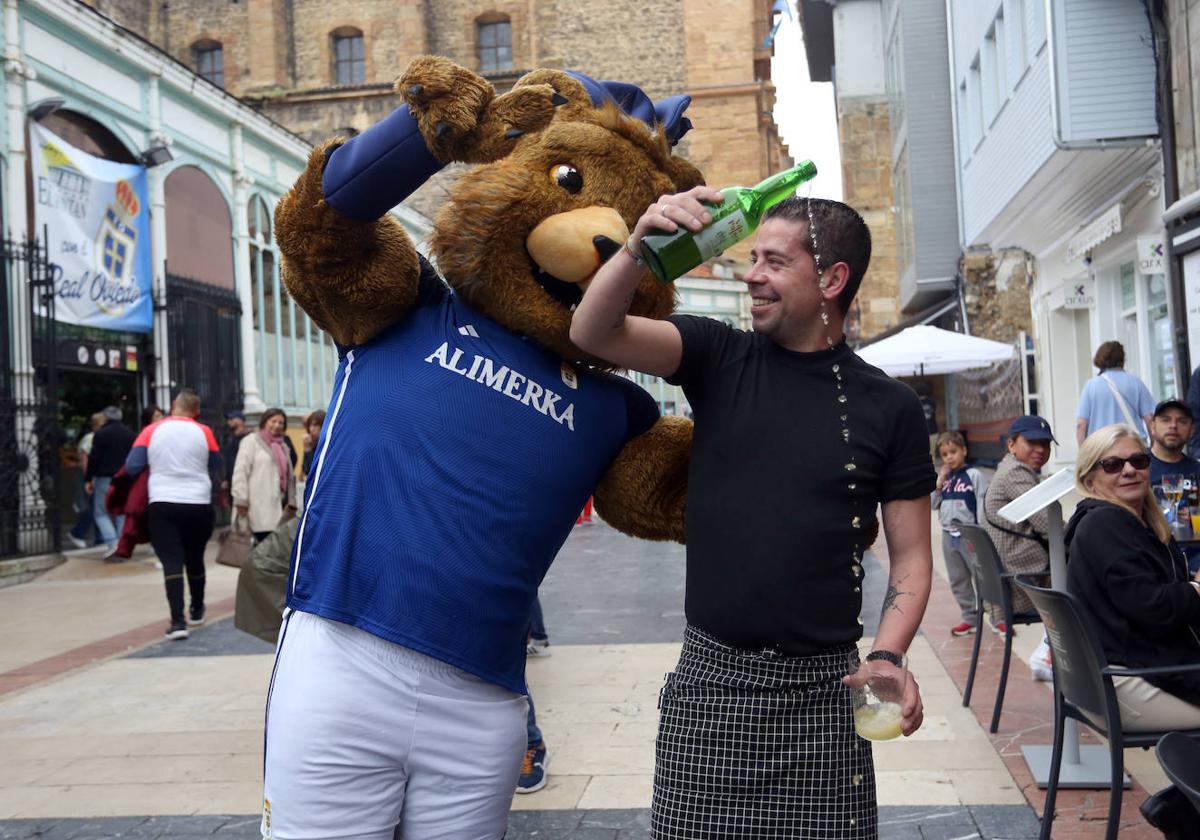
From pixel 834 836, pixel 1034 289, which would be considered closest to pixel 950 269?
pixel 1034 289

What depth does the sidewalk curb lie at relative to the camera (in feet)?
24.3

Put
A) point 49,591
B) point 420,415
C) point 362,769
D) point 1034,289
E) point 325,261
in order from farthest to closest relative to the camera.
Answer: point 1034,289, point 49,591, point 325,261, point 420,415, point 362,769

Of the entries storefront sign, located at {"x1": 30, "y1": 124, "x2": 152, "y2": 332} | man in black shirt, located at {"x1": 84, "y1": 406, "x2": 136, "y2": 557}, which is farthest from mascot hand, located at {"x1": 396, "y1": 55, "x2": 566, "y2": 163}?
storefront sign, located at {"x1": 30, "y1": 124, "x2": 152, "y2": 332}

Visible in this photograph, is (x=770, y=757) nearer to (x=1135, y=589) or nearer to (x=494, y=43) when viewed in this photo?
(x=1135, y=589)

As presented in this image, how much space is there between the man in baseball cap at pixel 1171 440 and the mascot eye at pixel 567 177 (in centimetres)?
522

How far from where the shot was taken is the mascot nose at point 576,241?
243 cm

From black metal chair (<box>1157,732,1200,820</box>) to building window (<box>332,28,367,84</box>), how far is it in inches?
1568

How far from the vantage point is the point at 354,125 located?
124 feet

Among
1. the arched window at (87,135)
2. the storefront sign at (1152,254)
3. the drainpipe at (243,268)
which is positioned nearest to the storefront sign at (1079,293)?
the storefront sign at (1152,254)

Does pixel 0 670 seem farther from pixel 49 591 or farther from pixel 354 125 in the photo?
pixel 354 125

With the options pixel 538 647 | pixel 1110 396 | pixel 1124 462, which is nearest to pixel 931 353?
pixel 1110 396

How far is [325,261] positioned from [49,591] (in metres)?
10.3

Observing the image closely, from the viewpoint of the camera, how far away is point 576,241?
2.43m

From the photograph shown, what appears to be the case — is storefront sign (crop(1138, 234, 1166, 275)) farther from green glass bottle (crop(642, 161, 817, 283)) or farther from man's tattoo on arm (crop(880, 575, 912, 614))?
green glass bottle (crop(642, 161, 817, 283))
